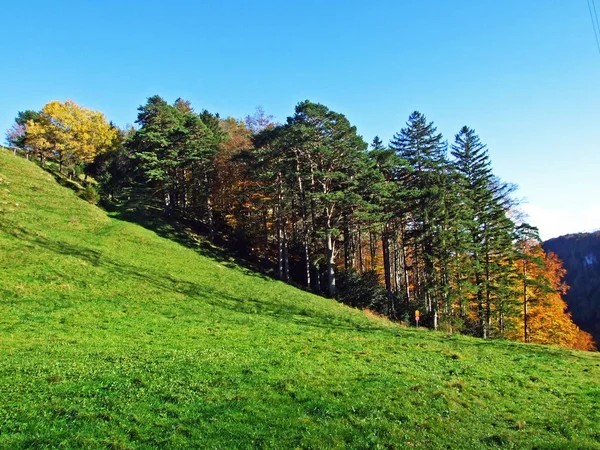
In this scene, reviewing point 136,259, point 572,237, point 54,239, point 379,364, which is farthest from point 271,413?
point 572,237

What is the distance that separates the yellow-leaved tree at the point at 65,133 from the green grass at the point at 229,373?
117ft

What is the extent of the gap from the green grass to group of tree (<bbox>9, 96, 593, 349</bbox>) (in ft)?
45.7

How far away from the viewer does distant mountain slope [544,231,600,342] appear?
265 feet

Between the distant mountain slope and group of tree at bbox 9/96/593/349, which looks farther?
the distant mountain slope

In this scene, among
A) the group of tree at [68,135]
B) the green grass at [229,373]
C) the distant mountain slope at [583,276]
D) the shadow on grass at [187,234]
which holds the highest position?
the group of tree at [68,135]

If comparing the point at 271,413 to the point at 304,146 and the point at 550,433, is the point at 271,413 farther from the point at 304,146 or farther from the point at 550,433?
the point at 304,146

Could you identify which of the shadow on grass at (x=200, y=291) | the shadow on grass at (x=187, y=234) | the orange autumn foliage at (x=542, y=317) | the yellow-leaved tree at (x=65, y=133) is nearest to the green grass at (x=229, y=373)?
the shadow on grass at (x=200, y=291)

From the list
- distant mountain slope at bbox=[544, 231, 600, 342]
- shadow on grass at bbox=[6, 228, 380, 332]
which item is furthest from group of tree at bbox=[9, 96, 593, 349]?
distant mountain slope at bbox=[544, 231, 600, 342]

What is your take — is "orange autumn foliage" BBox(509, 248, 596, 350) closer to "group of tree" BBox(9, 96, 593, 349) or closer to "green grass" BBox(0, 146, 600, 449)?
"group of tree" BBox(9, 96, 593, 349)

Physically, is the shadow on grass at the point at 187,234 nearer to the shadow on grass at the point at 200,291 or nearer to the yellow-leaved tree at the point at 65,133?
the shadow on grass at the point at 200,291

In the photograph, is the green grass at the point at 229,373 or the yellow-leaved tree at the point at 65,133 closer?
the green grass at the point at 229,373

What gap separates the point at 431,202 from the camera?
129 feet

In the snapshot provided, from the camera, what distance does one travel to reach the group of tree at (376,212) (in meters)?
38.6

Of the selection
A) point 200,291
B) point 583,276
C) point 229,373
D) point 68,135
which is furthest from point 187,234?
point 583,276
